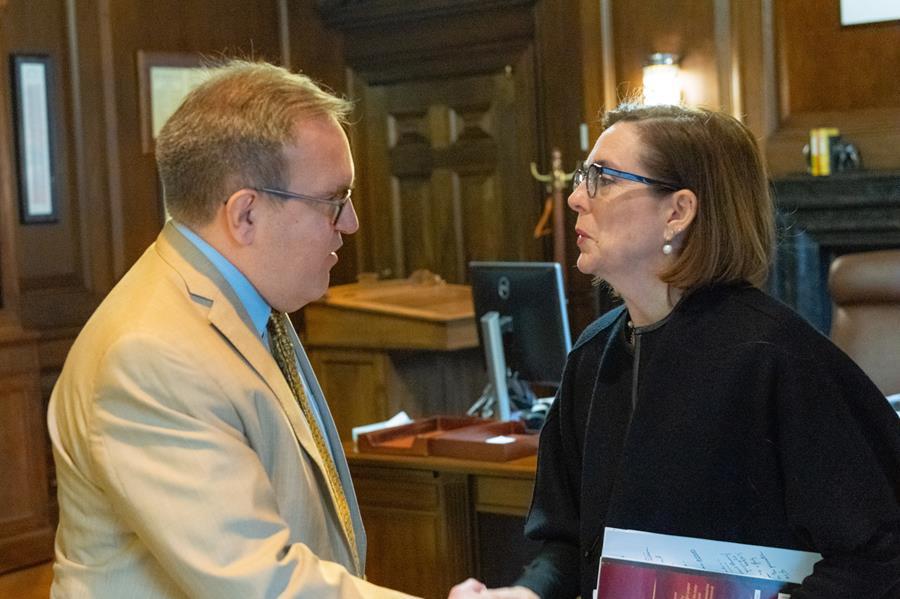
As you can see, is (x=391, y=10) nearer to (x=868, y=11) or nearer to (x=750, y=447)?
(x=868, y=11)

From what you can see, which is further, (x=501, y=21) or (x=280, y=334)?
(x=501, y=21)

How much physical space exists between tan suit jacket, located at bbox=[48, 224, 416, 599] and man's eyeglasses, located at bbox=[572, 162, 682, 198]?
0.53 meters

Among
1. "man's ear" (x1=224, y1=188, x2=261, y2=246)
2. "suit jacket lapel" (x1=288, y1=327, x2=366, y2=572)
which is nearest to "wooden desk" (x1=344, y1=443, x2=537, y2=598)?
"suit jacket lapel" (x1=288, y1=327, x2=366, y2=572)

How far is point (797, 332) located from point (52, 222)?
4919 millimetres

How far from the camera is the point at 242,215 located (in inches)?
69.9

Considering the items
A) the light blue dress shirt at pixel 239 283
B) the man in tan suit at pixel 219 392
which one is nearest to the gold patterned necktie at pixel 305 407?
the man in tan suit at pixel 219 392

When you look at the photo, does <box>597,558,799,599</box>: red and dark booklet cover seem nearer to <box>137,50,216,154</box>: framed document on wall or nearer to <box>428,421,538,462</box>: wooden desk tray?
<box>428,421,538,462</box>: wooden desk tray

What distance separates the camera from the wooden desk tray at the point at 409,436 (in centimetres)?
363

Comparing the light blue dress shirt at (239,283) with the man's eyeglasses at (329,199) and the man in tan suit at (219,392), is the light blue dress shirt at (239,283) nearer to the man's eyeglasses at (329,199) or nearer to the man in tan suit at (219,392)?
the man in tan suit at (219,392)

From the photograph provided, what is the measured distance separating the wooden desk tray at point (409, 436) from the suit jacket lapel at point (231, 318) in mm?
1854

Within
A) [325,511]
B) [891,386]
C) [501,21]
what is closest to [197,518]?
[325,511]

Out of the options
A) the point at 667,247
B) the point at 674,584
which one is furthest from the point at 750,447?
the point at 667,247

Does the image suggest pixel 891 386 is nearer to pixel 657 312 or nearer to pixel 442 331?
pixel 442 331

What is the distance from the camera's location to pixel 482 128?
6.86 metres
